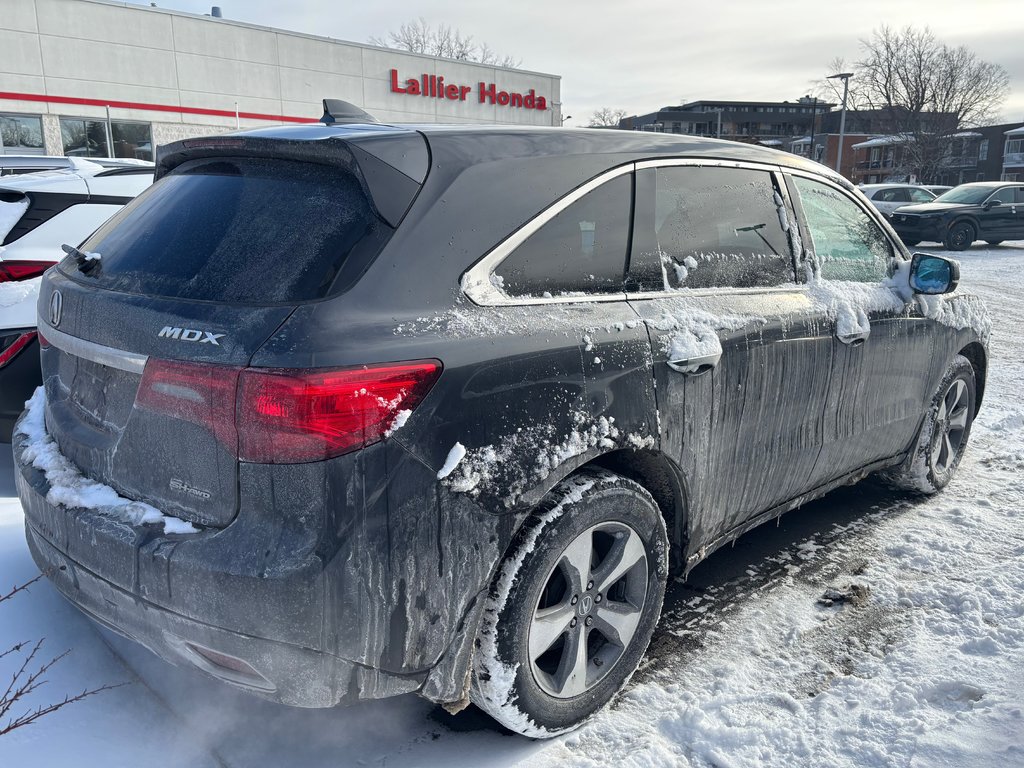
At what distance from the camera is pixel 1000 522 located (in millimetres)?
4051

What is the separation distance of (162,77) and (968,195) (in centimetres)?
2433

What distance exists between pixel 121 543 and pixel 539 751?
4.33 feet

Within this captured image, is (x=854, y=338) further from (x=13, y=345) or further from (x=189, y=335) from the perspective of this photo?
(x=13, y=345)

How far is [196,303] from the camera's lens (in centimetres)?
200

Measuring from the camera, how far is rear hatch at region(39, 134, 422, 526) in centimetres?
189

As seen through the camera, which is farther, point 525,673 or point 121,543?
point 525,673

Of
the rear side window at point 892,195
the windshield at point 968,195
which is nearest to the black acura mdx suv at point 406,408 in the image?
the windshield at point 968,195

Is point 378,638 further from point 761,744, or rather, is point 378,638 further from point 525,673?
point 761,744

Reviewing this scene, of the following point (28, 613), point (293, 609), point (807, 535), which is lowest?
point (807, 535)

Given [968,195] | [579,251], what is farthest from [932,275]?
[968,195]

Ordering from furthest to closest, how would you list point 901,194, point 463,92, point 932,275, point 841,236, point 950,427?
point 463,92, point 901,194, point 950,427, point 932,275, point 841,236

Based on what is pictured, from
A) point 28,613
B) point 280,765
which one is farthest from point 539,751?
point 28,613

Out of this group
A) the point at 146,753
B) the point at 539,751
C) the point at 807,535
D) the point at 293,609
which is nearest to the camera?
the point at 293,609

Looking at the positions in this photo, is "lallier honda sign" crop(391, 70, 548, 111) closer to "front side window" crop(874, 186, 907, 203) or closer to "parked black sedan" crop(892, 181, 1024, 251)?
"front side window" crop(874, 186, 907, 203)
